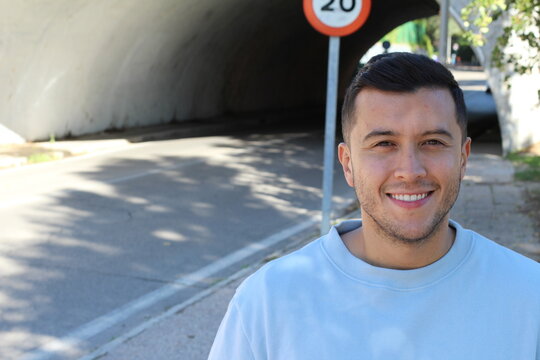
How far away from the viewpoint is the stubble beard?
5.32ft

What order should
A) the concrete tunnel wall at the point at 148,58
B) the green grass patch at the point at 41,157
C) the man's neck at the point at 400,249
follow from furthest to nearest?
the concrete tunnel wall at the point at 148,58
the green grass patch at the point at 41,157
the man's neck at the point at 400,249

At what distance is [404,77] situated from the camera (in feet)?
5.30

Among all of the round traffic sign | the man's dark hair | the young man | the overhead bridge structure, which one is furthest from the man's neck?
the overhead bridge structure

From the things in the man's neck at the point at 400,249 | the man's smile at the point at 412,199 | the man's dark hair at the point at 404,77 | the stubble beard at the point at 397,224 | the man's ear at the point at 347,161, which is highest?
the man's dark hair at the point at 404,77

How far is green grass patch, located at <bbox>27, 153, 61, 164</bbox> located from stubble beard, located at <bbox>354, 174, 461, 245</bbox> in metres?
11.9

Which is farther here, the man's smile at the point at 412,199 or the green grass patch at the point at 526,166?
the green grass patch at the point at 526,166

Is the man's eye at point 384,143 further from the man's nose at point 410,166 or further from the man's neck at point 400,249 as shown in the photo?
the man's neck at point 400,249

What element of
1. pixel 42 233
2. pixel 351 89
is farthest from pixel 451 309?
pixel 42 233

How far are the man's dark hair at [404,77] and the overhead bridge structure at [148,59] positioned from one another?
492 inches

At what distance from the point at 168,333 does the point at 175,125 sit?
1545 centimetres

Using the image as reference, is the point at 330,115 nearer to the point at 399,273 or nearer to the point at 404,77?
the point at 404,77

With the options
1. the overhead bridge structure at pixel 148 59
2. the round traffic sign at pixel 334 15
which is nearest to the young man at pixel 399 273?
the round traffic sign at pixel 334 15

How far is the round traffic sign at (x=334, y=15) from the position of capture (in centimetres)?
678

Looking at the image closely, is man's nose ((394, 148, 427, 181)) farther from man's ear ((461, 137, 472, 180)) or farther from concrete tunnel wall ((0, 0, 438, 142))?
concrete tunnel wall ((0, 0, 438, 142))
